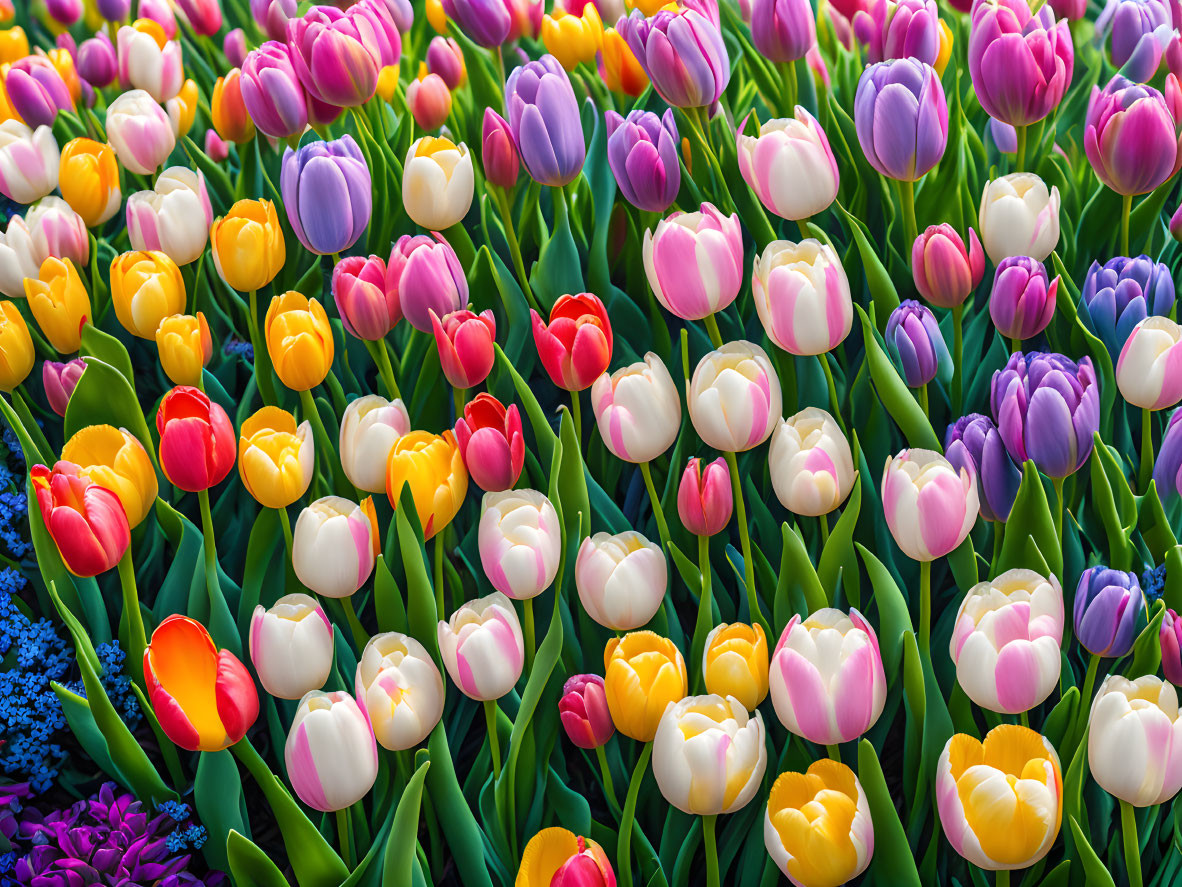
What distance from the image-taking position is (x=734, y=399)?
0.95 metres

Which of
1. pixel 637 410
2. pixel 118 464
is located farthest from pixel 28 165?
pixel 637 410

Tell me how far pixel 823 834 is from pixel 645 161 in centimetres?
68

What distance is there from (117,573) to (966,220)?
105 centimetres

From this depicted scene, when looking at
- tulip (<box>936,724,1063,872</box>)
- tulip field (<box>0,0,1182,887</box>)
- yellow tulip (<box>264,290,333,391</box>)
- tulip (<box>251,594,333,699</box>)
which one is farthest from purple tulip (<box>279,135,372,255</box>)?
tulip (<box>936,724,1063,872</box>)

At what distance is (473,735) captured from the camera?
1.10 metres

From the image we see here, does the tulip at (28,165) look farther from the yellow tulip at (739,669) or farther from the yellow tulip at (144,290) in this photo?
the yellow tulip at (739,669)

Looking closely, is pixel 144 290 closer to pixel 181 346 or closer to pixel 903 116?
pixel 181 346

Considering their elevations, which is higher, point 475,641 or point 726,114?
point 726,114

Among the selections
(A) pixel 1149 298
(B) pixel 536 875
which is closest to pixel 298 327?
(B) pixel 536 875

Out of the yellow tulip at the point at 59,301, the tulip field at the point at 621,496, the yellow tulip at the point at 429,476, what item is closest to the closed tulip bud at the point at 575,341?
the tulip field at the point at 621,496

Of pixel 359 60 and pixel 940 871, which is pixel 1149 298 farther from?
pixel 359 60

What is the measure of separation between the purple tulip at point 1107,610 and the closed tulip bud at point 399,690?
1.81ft

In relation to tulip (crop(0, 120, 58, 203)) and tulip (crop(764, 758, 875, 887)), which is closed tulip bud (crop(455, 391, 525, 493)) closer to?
tulip (crop(764, 758, 875, 887))

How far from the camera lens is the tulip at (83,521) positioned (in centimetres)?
94
